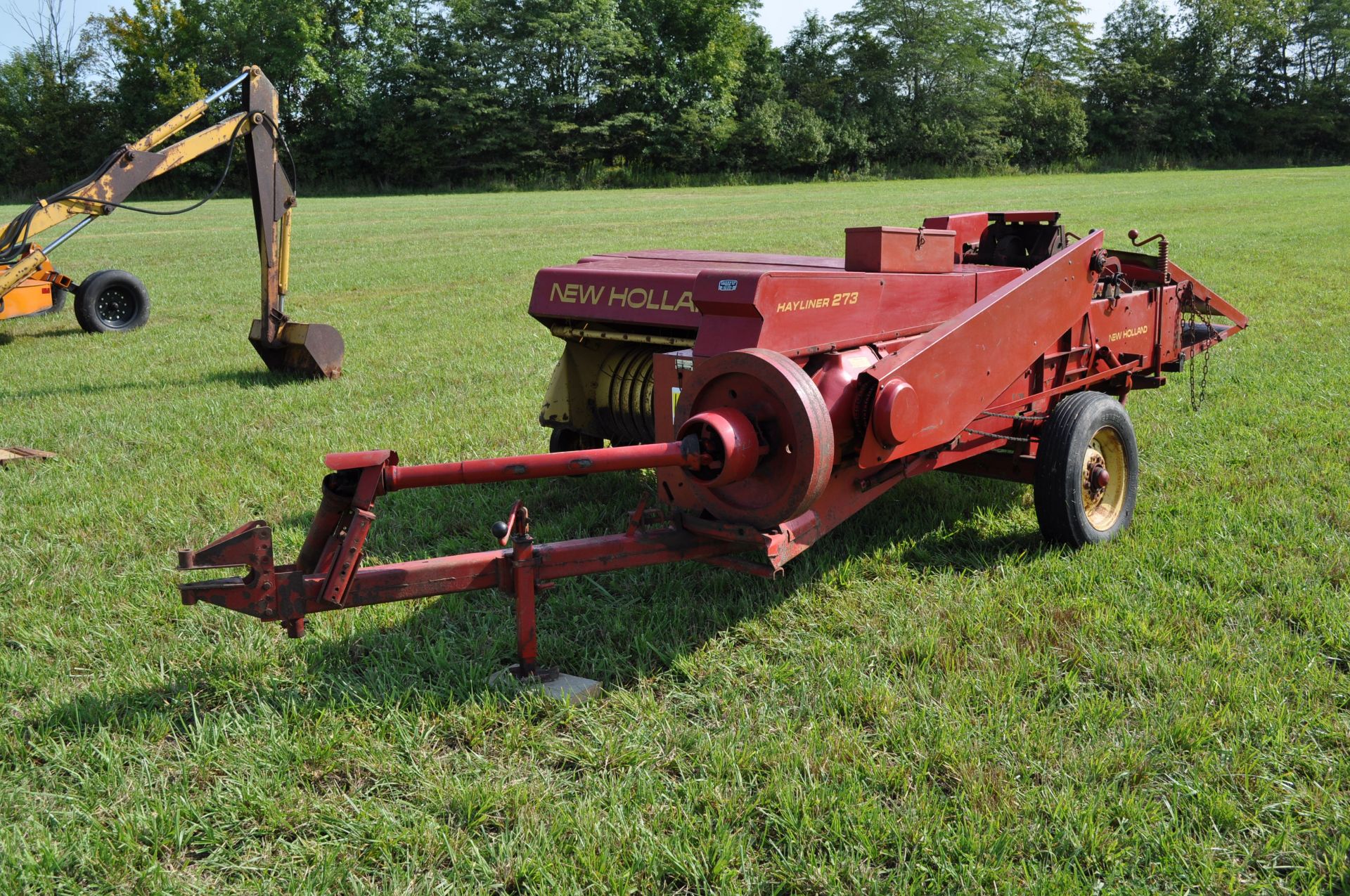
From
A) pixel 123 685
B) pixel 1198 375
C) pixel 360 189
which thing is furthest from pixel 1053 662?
pixel 360 189

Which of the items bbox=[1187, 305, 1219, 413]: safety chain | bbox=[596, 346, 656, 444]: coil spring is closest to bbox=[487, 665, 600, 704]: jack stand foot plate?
bbox=[596, 346, 656, 444]: coil spring

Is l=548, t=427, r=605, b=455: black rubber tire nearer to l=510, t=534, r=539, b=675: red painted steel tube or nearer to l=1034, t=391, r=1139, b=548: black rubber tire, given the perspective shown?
l=510, t=534, r=539, b=675: red painted steel tube

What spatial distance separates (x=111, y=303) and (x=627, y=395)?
9.33 meters

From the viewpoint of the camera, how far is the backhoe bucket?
8.55 metres

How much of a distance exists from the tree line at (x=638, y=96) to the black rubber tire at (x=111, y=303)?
3630 cm

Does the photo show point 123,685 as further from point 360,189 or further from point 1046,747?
point 360,189

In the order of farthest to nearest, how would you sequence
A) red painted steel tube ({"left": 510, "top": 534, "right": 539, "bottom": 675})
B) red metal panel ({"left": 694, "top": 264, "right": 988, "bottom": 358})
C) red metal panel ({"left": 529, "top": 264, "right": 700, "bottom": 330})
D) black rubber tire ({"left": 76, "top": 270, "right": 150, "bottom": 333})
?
black rubber tire ({"left": 76, "top": 270, "right": 150, "bottom": 333}), red metal panel ({"left": 529, "top": 264, "right": 700, "bottom": 330}), red metal panel ({"left": 694, "top": 264, "right": 988, "bottom": 358}), red painted steel tube ({"left": 510, "top": 534, "right": 539, "bottom": 675})

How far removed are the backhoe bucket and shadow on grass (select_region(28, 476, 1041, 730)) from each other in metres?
3.56

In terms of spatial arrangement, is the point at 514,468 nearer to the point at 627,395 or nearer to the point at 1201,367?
the point at 627,395

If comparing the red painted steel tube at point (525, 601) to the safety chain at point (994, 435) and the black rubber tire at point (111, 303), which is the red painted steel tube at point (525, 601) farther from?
the black rubber tire at point (111, 303)

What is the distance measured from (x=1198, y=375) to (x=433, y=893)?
7.44m

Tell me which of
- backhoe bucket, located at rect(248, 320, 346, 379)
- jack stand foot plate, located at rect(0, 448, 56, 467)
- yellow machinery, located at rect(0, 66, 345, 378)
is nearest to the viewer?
jack stand foot plate, located at rect(0, 448, 56, 467)

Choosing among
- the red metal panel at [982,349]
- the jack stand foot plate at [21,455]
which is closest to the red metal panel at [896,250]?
the red metal panel at [982,349]

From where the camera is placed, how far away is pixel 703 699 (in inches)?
132
